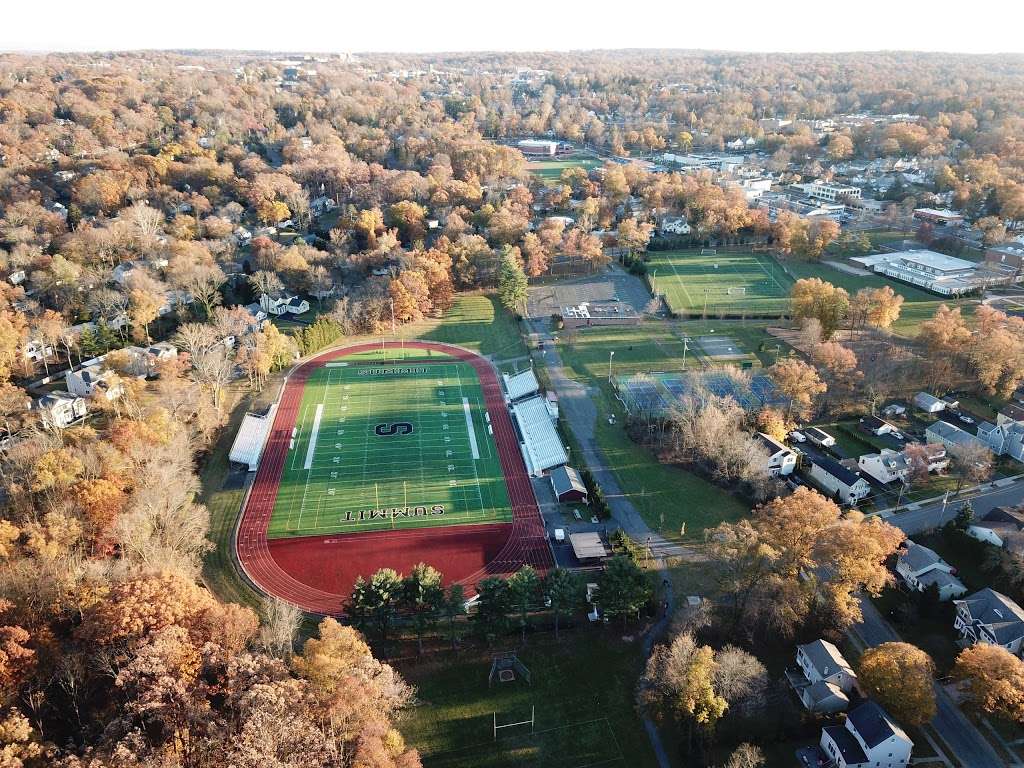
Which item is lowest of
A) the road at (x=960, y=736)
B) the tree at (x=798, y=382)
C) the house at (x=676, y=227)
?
the road at (x=960, y=736)

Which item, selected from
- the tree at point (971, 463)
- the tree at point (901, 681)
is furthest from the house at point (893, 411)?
the tree at point (901, 681)

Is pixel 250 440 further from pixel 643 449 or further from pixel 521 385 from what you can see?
pixel 643 449

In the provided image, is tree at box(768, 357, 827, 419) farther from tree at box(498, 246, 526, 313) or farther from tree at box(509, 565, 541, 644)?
tree at box(498, 246, 526, 313)

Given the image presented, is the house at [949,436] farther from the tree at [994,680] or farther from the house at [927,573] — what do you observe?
the tree at [994,680]

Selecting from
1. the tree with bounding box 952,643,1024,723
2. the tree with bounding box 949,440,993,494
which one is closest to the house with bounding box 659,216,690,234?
the tree with bounding box 949,440,993,494

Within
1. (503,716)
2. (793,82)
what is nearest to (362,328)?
(503,716)

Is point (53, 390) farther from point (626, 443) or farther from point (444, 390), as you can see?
point (626, 443)

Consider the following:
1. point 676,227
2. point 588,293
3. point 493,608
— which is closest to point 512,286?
point 588,293
